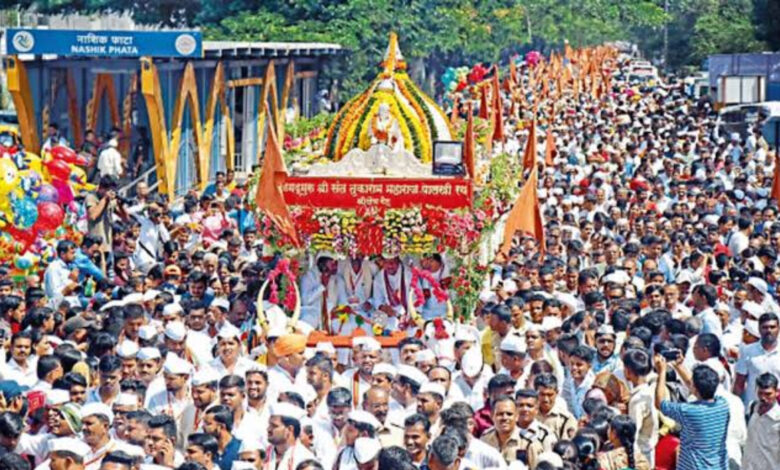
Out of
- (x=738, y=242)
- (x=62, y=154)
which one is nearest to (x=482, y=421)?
(x=738, y=242)

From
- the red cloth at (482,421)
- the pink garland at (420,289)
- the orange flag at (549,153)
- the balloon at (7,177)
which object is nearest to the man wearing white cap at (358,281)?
the pink garland at (420,289)


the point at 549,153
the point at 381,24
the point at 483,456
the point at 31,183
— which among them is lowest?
the point at 483,456

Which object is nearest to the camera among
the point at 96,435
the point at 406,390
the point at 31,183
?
the point at 96,435

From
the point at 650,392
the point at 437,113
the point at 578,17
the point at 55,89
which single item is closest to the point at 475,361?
the point at 650,392

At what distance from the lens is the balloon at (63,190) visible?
58.9 feet

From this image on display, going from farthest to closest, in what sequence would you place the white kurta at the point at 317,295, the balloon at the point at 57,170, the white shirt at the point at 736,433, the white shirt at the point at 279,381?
the balloon at the point at 57,170 < the white kurta at the point at 317,295 < the white shirt at the point at 736,433 < the white shirt at the point at 279,381

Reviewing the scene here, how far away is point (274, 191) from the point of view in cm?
1542

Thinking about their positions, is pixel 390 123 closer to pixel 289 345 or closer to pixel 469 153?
pixel 469 153

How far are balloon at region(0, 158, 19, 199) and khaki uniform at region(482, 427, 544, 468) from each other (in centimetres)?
727

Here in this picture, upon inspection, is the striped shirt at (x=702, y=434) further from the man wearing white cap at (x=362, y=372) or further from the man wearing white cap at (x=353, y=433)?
the man wearing white cap at (x=362, y=372)

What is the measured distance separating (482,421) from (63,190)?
7.79m

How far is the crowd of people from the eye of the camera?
10.3m

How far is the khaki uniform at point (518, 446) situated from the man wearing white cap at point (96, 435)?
195 centimetres

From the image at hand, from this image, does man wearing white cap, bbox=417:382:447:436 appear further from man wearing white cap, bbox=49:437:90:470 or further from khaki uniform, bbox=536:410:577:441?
man wearing white cap, bbox=49:437:90:470
